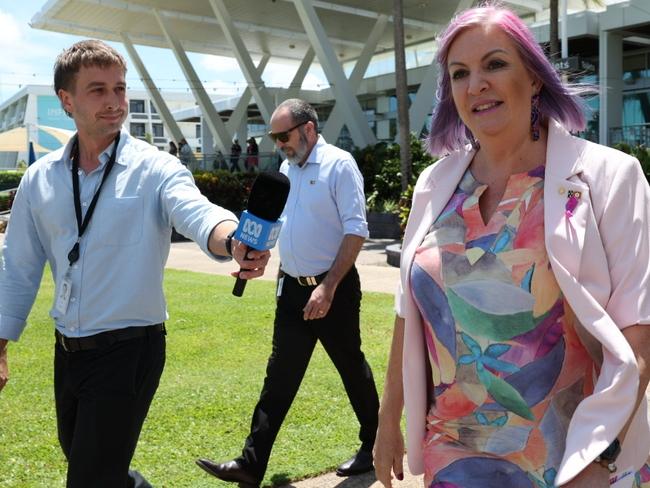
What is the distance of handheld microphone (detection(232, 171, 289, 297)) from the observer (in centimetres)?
→ 225

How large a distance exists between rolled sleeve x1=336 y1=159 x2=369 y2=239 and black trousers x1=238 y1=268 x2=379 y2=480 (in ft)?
1.04

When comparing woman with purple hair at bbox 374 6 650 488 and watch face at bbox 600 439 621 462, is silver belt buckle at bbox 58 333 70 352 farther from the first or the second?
watch face at bbox 600 439 621 462

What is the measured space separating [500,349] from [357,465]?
258 centimetres

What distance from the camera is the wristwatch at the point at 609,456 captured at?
6.49 feet

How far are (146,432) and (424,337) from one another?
3.37m

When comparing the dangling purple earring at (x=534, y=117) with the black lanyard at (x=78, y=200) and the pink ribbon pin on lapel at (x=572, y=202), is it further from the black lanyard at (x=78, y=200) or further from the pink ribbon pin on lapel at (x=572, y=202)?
the black lanyard at (x=78, y=200)

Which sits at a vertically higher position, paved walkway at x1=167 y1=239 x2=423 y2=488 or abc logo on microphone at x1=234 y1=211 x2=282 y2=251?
abc logo on microphone at x1=234 y1=211 x2=282 y2=251

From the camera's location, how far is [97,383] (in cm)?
296

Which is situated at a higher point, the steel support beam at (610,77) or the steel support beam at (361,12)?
the steel support beam at (361,12)

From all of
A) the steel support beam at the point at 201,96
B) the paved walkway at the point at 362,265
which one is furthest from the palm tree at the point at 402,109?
the steel support beam at the point at 201,96

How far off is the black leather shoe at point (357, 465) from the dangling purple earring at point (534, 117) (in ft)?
9.00

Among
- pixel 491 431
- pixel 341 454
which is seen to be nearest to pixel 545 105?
pixel 491 431

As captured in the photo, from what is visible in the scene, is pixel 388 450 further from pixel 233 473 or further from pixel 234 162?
pixel 234 162

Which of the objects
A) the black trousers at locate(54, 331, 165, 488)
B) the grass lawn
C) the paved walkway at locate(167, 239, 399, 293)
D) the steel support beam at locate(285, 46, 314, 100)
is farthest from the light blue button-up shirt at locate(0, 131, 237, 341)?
the steel support beam at locate(285, 46, 314, 100)
